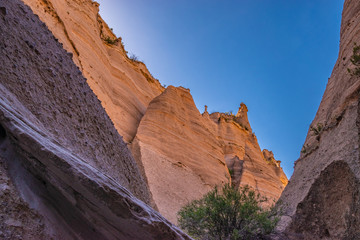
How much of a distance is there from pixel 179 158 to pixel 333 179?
10262mm

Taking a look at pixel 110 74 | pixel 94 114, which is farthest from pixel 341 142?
pixel 110 74

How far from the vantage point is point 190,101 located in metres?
21.6

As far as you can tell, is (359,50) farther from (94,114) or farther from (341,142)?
(94,114)

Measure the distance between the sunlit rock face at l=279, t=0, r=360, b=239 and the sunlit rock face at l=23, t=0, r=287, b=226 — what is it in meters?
5.71

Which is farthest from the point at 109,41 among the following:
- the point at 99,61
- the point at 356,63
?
the point at 356,63

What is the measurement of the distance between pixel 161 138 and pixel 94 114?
10.3 meters

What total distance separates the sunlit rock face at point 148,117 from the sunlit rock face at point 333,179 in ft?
18.7

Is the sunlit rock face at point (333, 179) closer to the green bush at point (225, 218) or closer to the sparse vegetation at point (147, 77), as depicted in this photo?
the green bush at point (225, 218)

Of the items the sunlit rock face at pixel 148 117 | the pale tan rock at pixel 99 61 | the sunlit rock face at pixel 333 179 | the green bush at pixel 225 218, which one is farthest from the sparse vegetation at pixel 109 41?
the sunlit rock face at pixel 333 179

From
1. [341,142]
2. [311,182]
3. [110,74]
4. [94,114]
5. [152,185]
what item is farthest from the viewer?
[110,74]

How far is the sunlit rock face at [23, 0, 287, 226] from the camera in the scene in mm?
13250

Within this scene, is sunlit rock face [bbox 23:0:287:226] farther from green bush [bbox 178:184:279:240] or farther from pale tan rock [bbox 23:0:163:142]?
green bush [bbox 178:184:279:240]

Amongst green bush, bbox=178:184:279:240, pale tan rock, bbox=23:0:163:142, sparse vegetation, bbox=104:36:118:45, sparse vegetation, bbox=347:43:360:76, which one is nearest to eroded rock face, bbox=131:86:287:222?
pale tan rock, bbox=23:0:163:142

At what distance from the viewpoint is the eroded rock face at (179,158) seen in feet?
44.2
